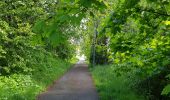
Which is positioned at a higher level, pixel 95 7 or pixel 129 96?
pixel 95 7

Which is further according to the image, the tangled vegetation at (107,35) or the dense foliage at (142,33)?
the dense foliage at (142,33)

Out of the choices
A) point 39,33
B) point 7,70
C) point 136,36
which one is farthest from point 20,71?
point 39,33

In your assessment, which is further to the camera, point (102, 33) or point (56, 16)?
point (102, 33)

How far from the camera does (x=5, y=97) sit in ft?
38.1

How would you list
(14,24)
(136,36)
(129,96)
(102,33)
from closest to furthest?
(102,33)
(136,36)
(129,96)
(14,24)

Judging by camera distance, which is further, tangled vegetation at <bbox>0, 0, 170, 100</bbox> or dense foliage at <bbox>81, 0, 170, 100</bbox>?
dense foliage at <bbox>81, 0, 170, 100</bbox>

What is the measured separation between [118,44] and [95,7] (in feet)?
10.7

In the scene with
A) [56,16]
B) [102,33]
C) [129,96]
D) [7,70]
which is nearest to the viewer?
[56,16]

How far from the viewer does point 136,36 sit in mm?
7121

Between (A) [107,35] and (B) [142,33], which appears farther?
(B) [142,33]

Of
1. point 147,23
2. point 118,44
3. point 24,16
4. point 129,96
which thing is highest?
point 24,16

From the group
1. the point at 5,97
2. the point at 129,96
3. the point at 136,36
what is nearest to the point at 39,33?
the point at 136,36

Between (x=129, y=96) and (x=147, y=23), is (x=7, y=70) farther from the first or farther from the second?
(x=147, y=23)

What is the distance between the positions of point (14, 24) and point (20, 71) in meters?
2.34
